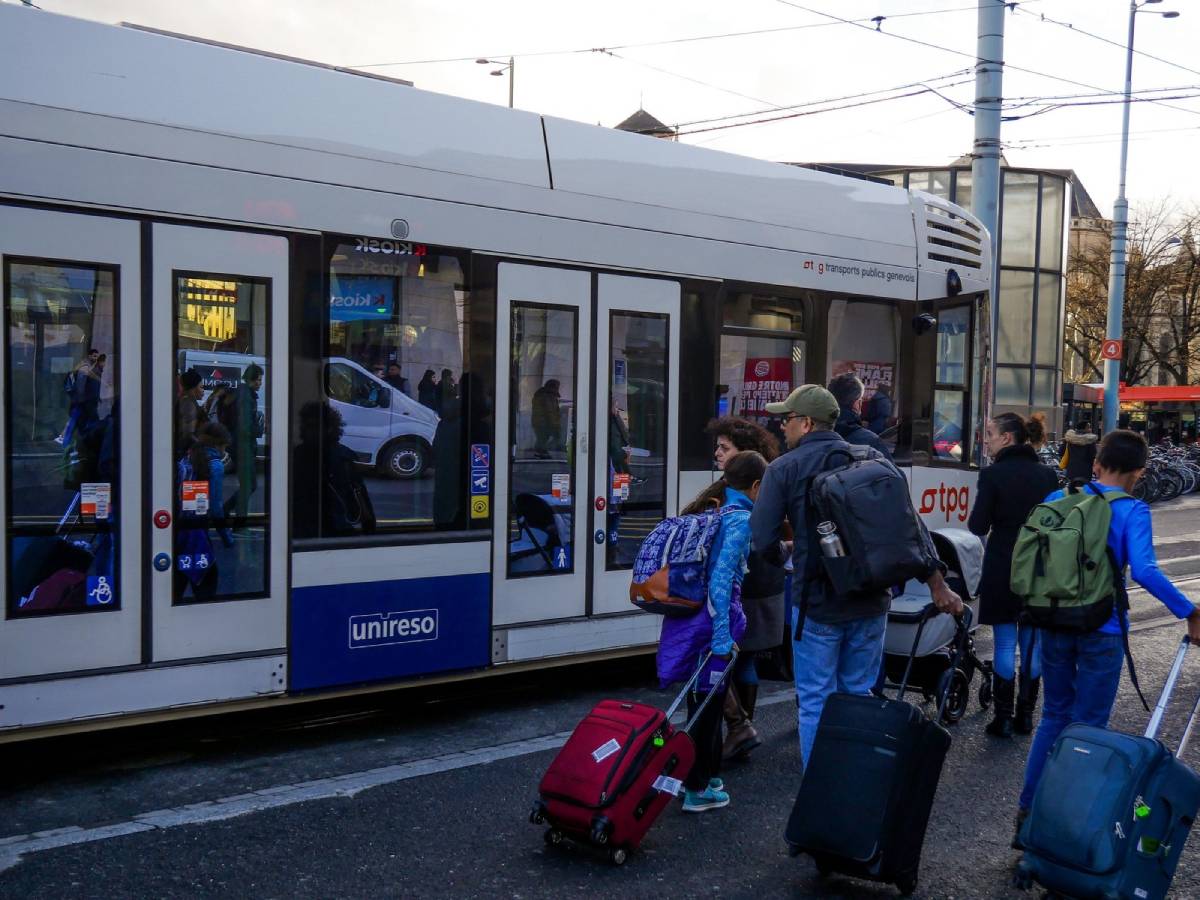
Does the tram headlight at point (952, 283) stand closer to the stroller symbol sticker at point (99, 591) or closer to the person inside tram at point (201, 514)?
the person inside tram at point (201, 514)

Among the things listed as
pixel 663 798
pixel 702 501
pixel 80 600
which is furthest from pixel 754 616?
pixel 80 600

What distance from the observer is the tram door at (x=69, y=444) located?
4973 millimetres

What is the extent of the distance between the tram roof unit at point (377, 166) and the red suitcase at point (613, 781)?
2.74 metres

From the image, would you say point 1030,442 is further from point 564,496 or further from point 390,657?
point 390,657

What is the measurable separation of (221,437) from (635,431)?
243 cm

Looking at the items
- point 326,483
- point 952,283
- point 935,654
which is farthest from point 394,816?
point 952,283

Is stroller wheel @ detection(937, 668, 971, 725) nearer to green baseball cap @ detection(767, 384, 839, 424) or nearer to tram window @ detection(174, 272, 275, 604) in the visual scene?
green baseball cap @ detection(767, 384, 839, 424)

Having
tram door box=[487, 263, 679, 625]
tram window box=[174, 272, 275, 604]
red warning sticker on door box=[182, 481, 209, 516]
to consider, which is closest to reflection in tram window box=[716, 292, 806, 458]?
tram door box=[487, 263, 679, 625]

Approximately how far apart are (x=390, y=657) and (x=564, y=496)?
1325 mm

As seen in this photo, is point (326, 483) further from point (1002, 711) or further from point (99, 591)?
point (1002, 711)

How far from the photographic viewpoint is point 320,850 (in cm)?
459

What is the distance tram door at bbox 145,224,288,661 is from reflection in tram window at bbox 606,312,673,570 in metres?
1.97

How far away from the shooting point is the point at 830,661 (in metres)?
4.73

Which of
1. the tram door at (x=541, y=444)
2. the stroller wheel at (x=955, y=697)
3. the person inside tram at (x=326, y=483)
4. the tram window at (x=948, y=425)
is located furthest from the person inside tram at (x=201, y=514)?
the tram window at (x=948, y=425)
